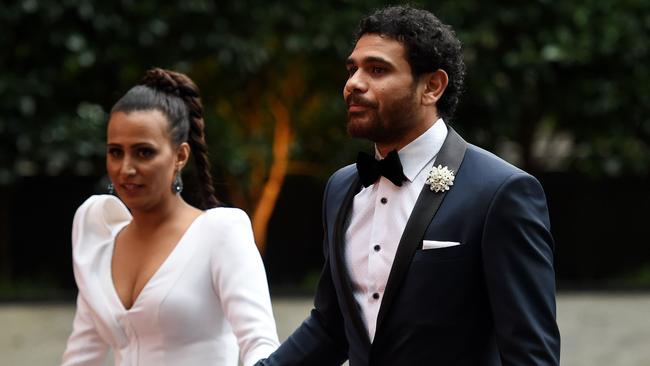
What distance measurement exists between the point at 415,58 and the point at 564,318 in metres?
9.29

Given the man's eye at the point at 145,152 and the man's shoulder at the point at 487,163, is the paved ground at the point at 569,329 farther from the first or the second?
the man's shoulder at the point at 487,163

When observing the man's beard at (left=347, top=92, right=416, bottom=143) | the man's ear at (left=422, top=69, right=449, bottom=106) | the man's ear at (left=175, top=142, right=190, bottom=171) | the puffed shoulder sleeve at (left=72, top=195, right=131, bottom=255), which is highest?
the man's ear at (left=422, top=69, right=449, bottom=106)

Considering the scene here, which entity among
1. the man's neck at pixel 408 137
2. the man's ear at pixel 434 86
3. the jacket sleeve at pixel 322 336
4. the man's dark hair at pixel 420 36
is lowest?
the jacket sleeve at pixel 322 336

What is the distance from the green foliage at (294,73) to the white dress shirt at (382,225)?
8.82 meters

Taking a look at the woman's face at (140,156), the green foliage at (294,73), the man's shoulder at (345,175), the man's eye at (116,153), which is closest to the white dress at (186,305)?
the woman's face at (140,156)

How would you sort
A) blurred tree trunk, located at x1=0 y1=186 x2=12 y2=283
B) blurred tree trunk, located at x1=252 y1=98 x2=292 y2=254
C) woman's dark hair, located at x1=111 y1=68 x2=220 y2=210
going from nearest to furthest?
woman's dark hair, located at x1=111 y1=68 x2=220 y2=210, blurred tree trunk, located at x1=0 y1=186 x2=12 y2=283, blurred tree trunk, located at x1=252 y1=98 x2=292 y2=254

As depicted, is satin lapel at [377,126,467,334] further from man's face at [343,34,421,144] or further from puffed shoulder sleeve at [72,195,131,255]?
puffed shoulder sleeve at [72,195,131,255]

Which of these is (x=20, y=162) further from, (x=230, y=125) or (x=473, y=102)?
(x=473, y=102)

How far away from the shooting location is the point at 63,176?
14492 mm

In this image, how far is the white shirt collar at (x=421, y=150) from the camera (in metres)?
3.16

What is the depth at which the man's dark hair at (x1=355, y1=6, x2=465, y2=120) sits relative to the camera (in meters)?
3.07

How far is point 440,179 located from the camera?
10.0 ft

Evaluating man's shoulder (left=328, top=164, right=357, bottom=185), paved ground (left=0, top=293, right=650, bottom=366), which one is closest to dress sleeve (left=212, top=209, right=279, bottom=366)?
man's shoulder (left=328, top=164, right=357, bottom=185)

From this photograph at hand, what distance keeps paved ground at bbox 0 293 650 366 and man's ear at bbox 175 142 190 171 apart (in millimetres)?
6396
